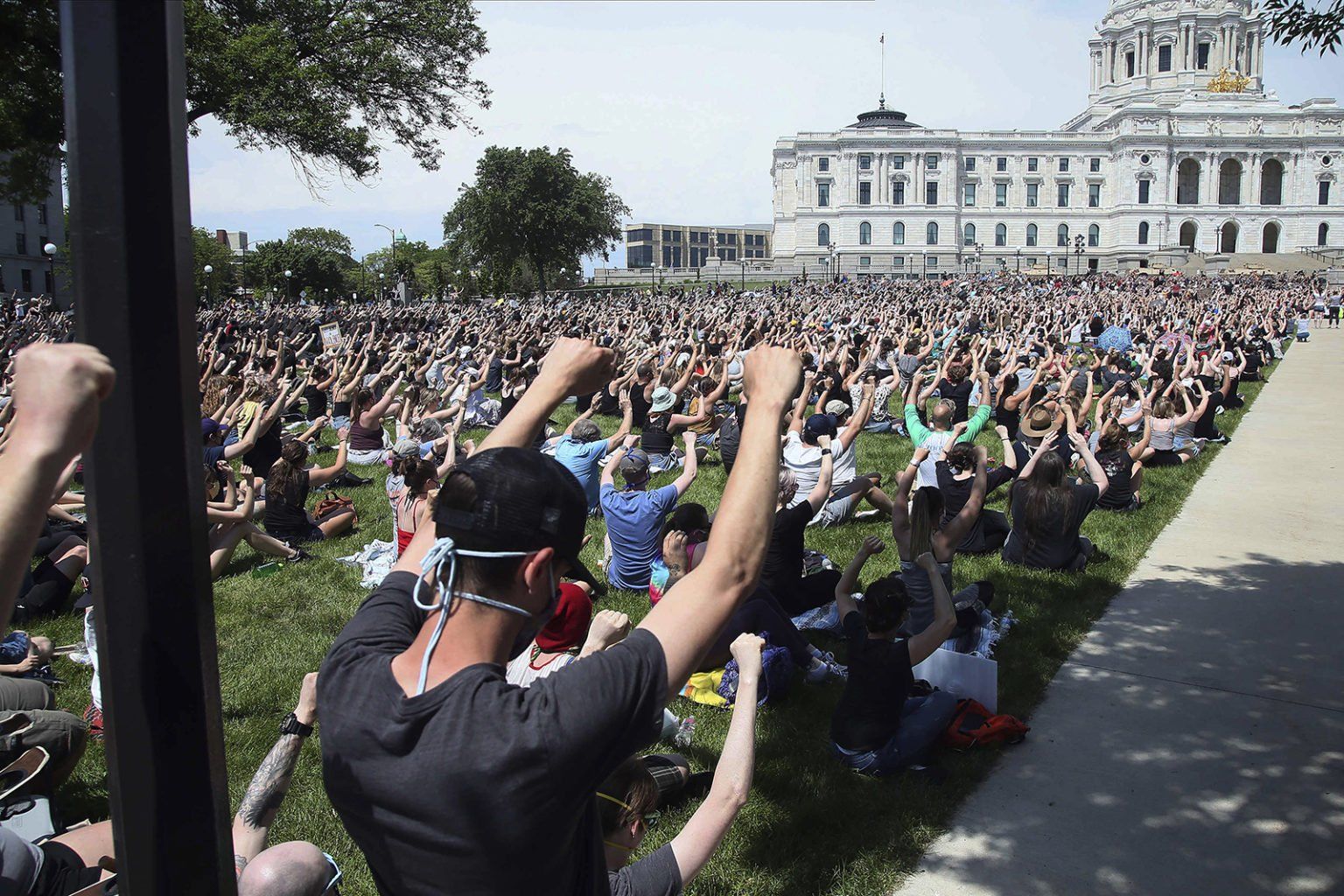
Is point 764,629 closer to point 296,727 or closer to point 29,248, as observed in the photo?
point 296,727

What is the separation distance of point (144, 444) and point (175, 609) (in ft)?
0.77

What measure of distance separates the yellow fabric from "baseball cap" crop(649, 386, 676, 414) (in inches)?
292

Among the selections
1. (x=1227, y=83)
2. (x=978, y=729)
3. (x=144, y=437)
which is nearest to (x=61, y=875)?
(x=144, y=437)

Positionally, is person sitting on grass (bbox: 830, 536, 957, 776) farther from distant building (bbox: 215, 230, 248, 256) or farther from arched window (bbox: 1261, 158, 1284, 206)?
arched window (bbox: 1261, 158, 1284, 206)

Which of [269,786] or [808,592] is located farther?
[808,592]

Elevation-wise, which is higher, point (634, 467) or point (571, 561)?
point (571, 561)

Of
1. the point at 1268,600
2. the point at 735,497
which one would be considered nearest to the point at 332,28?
the point at 1268,600

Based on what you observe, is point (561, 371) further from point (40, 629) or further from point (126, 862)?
point (40, 629)

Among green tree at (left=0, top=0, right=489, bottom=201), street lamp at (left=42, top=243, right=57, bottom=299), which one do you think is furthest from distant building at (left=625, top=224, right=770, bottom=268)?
green tree at (left=0, top=0, right=489, bottom=201)

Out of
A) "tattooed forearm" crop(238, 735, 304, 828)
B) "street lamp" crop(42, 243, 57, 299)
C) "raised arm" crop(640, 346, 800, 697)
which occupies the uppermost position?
"street lamp" crop(42, 243, 57, 299)

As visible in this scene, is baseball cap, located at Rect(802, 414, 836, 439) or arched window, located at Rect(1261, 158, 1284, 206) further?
arched window, located at Rect(1261, 158, 1284, 206)

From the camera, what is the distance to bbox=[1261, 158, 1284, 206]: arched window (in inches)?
4040

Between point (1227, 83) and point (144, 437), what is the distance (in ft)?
420

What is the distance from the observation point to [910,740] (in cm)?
488
